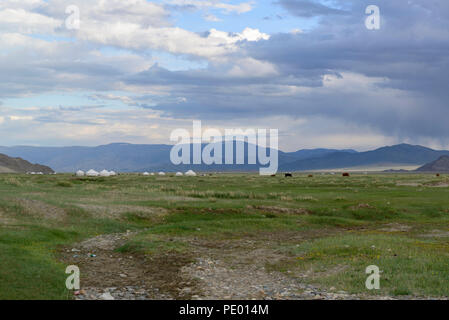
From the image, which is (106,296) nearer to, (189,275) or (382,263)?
(189,275)

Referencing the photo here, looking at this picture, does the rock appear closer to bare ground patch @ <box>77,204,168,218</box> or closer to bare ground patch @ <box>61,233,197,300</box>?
bare ground patch @ <box>61,233,197,300</box>

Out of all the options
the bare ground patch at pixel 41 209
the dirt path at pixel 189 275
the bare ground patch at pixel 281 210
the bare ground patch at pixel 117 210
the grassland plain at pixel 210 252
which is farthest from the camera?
the bare ground patch at pixel 281 210

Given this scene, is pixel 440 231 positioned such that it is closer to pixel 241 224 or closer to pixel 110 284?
pixel 241 224

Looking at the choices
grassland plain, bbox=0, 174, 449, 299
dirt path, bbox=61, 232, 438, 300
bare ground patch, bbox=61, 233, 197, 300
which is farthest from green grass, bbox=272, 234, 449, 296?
bare ground patch, bbox=61, 233, 197, 300

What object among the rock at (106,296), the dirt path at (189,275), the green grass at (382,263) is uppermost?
the green grass at (382,263)

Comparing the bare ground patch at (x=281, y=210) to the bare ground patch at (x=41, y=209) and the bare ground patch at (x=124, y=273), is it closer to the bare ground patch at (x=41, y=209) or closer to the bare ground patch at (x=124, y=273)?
the bare ground patch at (x=41, y=209)

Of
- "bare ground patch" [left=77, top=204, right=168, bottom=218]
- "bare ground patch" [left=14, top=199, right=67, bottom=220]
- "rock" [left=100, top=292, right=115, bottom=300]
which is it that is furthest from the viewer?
"bare ground patch" [left=77, top=204, right=168, bottom=218]

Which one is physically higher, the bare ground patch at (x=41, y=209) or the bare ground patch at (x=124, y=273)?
the bare ground patch at (x=41, y=209)

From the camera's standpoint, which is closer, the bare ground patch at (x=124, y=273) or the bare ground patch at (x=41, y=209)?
the bare ground patch at (x=124, y=273)

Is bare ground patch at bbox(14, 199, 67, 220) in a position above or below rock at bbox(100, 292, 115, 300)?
above

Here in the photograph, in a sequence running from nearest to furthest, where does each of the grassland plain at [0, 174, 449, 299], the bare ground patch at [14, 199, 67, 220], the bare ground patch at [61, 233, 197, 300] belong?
1. the bare ground patch at [61, 233, 197, 300]
2. the grassland plain at [0, 174, 449, 299]
3. the bare ground patch at [14, 199, 67, 220]

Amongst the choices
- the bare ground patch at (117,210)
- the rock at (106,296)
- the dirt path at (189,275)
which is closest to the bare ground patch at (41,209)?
the bare ground patch at (117,210)

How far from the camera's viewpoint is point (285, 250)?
2286cm

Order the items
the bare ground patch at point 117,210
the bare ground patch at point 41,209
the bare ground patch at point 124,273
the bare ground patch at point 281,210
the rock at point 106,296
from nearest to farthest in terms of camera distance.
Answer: the rock at point 106,296 → the bare ground patch at point 124,273 → the bare ground patch at point 41,209 → the bare ground patch at point 117,210 → the bare ground patch at point 281,210
